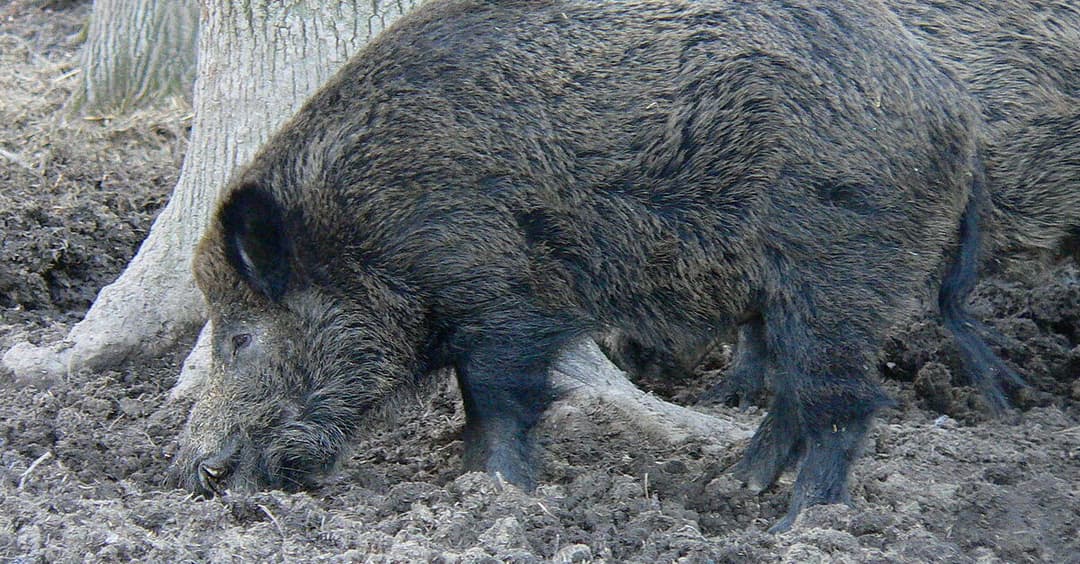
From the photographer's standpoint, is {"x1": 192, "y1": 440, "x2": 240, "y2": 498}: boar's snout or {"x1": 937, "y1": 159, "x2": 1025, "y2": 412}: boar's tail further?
{"x1": 937, "y1": 159, "x2": 1025, "y2": 412}: boar's tail

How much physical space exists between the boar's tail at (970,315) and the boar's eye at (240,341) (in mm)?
2645

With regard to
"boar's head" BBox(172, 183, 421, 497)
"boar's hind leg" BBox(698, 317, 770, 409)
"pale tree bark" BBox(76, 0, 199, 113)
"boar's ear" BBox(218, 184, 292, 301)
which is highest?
"pale tree bark" BBox(76, 0, 199, 113)

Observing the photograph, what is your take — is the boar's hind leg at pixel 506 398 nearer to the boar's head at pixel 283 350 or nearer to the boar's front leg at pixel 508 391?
the boar's front leg at pixel 508 391

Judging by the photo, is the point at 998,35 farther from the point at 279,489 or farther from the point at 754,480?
the point at 279,489

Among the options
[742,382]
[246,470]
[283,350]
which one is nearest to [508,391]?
[283,350]

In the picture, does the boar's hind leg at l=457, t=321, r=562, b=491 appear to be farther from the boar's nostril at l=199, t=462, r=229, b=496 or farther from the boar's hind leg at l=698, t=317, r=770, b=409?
the boar's hind leg at l=698, t=317, r=770, b=409

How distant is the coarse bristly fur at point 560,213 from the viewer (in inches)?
158

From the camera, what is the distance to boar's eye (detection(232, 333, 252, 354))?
4242mm

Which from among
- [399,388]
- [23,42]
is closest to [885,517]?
[399,388]

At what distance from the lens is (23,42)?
11.5 meters

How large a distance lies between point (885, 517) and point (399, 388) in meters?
1.74

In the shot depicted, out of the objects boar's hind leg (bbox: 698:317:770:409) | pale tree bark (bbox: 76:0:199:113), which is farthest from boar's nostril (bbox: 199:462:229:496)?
pale tree bark (bbox: 76:0:199:113)

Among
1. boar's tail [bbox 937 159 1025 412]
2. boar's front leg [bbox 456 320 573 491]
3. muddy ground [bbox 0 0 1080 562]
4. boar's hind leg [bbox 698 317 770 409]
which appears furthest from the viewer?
boar's hind leg [bbox 698 317 770 409]

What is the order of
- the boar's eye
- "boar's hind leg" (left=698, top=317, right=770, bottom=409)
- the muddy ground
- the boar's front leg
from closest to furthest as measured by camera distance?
the muddy ground → the boar's front leg → the boar's eye → "boar's hind leg" (left=698, top=317, right=770, bottom=409)
